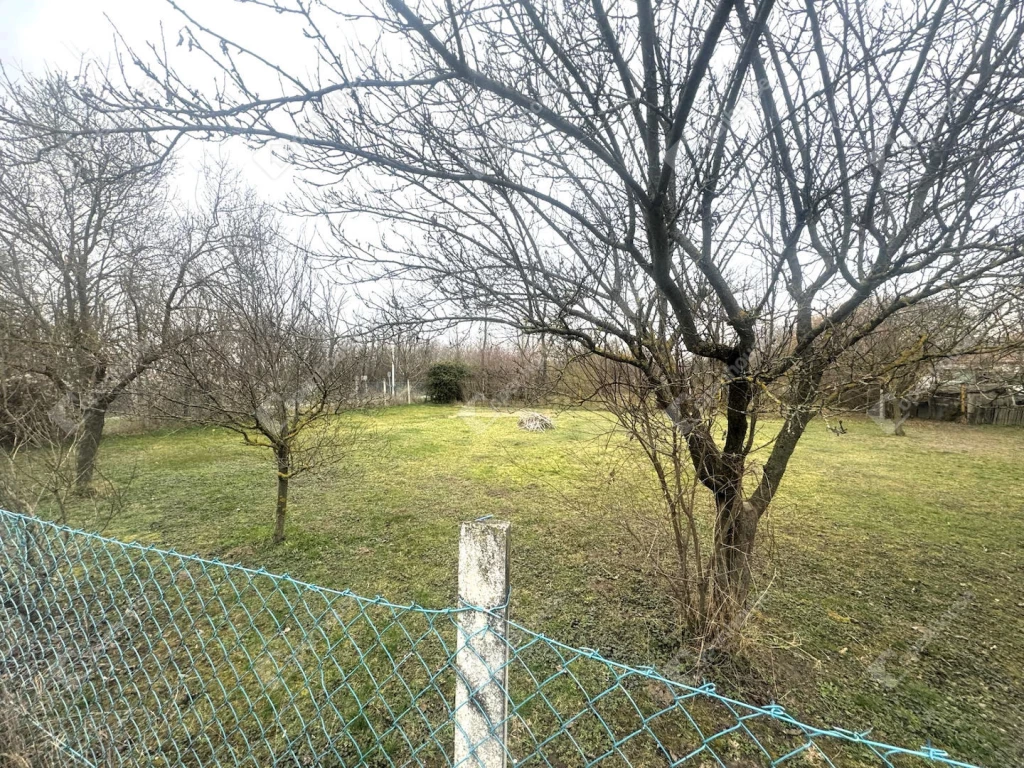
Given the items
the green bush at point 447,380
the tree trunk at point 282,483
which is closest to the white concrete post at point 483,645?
the tree trunk at point 282,483

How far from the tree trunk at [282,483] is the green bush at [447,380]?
435 inches

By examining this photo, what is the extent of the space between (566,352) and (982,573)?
13.3 feet

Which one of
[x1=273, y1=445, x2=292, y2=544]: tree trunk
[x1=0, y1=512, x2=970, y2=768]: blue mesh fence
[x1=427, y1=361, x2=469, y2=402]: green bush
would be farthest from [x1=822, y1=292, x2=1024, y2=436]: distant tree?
[x1=427, y1=361, x2=469, y2=402]: green bush

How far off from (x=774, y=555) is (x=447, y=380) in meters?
12.6

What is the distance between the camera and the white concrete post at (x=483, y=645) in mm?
1066

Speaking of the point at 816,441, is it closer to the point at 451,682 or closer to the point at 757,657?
the point at 757,657

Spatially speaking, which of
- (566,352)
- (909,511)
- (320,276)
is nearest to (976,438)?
(909,511)

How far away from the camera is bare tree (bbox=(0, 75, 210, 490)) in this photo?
4.25 meters

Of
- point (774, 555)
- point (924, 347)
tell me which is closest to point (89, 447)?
point (774, 555)

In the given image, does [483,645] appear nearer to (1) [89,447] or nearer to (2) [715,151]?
(2) [715,151]

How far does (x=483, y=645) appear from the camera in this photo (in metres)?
1.09

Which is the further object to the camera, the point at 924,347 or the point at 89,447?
the point at 89,447

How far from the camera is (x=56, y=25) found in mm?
2145

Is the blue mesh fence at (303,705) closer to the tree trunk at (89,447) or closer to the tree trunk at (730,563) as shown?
the tree trunk at (730,563)
